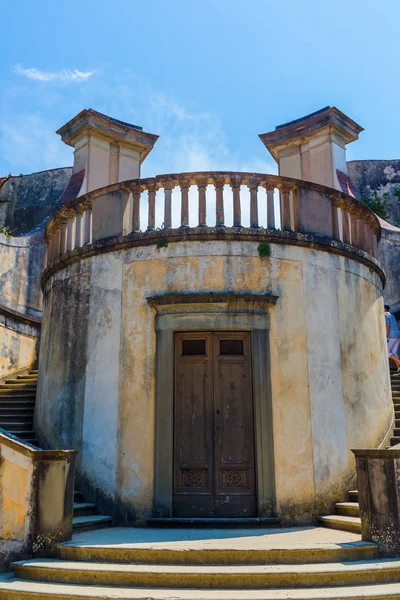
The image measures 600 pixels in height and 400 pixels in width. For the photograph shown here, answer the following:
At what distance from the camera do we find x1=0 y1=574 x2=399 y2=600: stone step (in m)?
5.11

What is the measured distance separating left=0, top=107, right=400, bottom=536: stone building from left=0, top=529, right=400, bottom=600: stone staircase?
1768mm

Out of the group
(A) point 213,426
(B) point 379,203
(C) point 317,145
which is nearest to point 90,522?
(A) point 213,426

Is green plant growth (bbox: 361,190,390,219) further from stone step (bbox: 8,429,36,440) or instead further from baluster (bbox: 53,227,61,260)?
stone step (bbox: 8,429,36,440)

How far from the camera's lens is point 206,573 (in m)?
5.46

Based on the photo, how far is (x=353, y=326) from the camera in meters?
8.98

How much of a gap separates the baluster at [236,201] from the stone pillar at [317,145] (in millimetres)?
5431

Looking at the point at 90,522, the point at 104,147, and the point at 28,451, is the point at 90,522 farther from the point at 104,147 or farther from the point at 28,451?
the point at 104,147

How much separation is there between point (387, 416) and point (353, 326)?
60.8 inches

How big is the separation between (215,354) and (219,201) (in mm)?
2213

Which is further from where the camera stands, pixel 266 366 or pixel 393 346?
pixel 393 346

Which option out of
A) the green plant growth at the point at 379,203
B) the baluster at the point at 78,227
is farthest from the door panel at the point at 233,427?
the green plant growth at the point at 379,203

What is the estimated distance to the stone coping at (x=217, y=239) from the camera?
858 cm

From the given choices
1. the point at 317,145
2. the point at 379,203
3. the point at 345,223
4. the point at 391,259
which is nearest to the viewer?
Result: the point at 345,223

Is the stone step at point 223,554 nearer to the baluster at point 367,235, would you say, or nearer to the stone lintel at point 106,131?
the baluster at point 367,235
